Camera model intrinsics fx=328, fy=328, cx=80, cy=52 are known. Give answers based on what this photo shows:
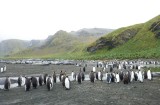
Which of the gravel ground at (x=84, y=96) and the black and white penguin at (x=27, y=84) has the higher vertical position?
the black and white penguin at (x=27, y=84)

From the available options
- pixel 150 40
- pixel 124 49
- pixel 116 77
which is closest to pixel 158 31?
pixel 150 40

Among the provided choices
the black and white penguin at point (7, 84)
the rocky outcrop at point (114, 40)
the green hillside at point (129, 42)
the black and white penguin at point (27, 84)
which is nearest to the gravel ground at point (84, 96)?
the black and white penguin at point (27, 84)

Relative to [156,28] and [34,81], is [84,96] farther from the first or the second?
[156,28]

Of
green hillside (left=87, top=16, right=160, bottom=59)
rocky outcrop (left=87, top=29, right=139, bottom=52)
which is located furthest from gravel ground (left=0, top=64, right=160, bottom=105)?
rocky outcrop (left=87, top=29, right=139, bottom=52)

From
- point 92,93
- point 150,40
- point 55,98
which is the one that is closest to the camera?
point 55,98

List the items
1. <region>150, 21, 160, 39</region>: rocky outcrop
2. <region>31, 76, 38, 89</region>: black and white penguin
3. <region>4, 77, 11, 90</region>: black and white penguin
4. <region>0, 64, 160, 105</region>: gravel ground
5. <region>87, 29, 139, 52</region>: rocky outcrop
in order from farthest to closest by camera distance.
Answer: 1. <region>87, 29, 139, 52</region>: rocky outcrop
2. <region>150, 21, 160, 39</region>: rocky outcrop
3. <region>31, 76, 38, 89</region>: black and white penguin
4. <region>4, 77, 11, 90</region>: black and white penguin
5. <region>0, 64, 160, 105</region>: gravel ground

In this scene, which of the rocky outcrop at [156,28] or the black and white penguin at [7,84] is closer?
the black and white penguin at [7,84]

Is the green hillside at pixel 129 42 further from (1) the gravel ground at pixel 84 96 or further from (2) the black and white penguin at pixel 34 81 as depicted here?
(1) the gravel ground at pixel 84 96

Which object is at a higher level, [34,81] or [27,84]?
[34,81]

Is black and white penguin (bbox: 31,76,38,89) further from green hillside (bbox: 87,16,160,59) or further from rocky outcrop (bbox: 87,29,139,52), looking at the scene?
rocky outcrop (bbox: 87,29,139,52)

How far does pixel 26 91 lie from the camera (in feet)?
90.2

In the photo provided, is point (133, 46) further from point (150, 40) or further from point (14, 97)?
→ point (14, 97)

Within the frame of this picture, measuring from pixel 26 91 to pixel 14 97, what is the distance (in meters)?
2.89

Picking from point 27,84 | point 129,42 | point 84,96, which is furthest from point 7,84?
point 129,42
